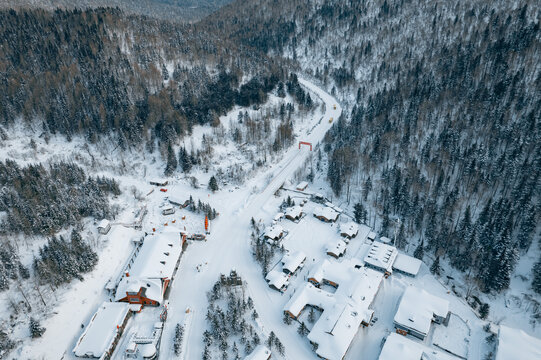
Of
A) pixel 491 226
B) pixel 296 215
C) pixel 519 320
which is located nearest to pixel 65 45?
pixel 296 215

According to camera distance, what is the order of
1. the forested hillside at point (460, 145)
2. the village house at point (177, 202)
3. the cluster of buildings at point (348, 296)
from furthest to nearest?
the village house at point (177, 202), the forested hillside at point (460, 145), the cluster of buildings at point (348, 296)

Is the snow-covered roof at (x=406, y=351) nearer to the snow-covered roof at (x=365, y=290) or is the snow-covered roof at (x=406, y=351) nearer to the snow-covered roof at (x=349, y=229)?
the snow-covered roof at (x=365, y=290)

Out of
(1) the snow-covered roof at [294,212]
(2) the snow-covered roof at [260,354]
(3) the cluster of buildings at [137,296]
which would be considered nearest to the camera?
(2) the snow-covered roof at [260,354]

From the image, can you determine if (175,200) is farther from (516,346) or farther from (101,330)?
(516,346)

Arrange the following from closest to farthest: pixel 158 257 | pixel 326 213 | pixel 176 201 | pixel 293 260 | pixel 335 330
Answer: pixel 335 330 → pixel 158 257 → pixel 293 260 → pixel 326 213 → pixel 176 201

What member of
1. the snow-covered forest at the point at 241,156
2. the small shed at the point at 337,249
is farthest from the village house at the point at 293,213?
the small shed at the point at 337,249

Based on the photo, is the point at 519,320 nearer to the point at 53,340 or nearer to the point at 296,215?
the point at 296,215

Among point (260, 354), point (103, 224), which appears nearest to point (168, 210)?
point (103, 224)
